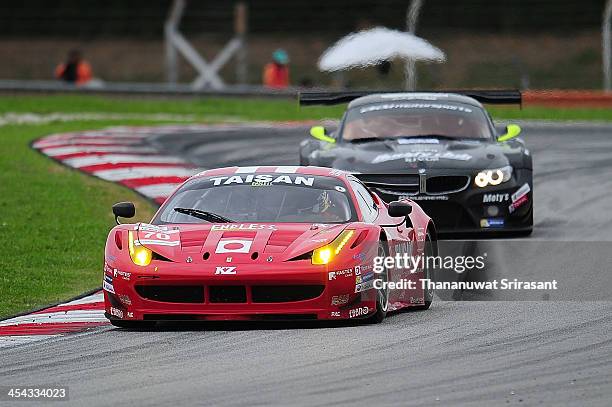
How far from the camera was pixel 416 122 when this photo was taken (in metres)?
16.0

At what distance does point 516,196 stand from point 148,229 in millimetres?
5556

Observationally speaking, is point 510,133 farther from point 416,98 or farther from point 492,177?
point 492,177

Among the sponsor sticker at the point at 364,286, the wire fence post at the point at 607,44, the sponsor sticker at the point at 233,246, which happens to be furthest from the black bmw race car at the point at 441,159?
the wire fence post at the point at 607,44

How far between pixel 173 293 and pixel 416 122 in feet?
22.7

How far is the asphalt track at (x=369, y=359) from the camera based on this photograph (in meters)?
7.36

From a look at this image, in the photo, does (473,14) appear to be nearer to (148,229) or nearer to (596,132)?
(596,132)

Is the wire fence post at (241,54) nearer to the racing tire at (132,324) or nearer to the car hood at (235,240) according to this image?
the car hood at (235,240)

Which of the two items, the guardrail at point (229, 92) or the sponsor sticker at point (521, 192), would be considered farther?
the guardrail at point (229, 92)

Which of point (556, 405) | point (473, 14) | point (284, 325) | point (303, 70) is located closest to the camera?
point (556, 405)

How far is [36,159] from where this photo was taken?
1973 centimetres

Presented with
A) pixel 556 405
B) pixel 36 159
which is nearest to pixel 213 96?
pixel 36 159

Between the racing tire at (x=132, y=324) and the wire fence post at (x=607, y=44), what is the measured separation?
19.9 m

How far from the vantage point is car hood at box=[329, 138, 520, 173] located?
48.4 feet

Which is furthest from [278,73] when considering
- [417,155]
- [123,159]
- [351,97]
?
[417,155]
